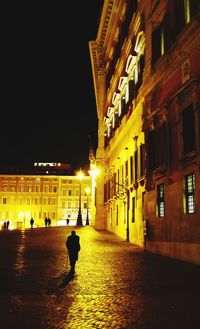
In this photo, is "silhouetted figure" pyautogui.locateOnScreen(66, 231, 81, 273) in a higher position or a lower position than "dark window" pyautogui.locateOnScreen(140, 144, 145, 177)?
lower

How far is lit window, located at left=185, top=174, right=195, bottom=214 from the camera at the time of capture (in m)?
16.4

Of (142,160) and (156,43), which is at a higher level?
(156,43)

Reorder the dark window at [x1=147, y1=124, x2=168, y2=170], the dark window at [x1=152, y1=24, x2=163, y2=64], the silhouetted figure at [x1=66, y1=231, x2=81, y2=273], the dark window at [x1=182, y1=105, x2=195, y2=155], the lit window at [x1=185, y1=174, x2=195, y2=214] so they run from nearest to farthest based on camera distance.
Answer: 1. the silhouetted figure at [x1=66, y1=231, x2=81, y2=273]
2. the lit window at [x1=185, y1=174, x2=195, y2=214]
3. the dark window at [x1=182, y1=105, x2=195, y2=155]
4. the dark window at [x1=147, y1=124, x2=168, y2=170]
5. the dark window at [x1=152, y1=24, x2=163, y2=64]

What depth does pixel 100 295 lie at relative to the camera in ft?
31.4

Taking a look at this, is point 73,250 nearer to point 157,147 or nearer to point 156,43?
point 157,147

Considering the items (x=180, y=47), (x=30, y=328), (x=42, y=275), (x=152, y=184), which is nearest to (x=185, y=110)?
(x=180, y=47)

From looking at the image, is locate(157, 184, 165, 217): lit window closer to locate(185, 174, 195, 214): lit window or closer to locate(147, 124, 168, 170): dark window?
locate(147, 124, 168, 170): dark window

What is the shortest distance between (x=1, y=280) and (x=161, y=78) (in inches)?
513

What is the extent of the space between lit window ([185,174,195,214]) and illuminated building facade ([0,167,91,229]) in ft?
274

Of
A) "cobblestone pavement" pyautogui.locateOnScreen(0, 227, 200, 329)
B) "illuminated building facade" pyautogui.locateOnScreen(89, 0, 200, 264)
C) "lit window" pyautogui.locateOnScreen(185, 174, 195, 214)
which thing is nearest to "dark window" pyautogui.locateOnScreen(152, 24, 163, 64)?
"illuminated building facade" pyautogui.locateOnScreen(89, 0, 200, 264)

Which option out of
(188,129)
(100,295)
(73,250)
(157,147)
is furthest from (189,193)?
(100,295)

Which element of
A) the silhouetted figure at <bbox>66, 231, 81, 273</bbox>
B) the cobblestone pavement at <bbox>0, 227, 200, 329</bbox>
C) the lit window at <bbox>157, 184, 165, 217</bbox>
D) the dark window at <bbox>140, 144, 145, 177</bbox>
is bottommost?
the cobblestone pavement at <bbox>0, 227, 200, 329</bbox>

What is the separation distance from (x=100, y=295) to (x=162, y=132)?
12069 millimetres

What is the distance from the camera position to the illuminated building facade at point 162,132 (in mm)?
16484
